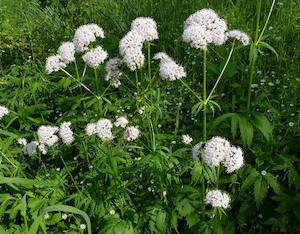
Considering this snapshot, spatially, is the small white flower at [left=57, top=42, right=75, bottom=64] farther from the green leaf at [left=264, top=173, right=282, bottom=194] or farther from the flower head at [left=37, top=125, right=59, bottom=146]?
the green leaf at [left=264, top=173, right=282, bottom=194]

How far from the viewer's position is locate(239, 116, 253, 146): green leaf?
2.90m

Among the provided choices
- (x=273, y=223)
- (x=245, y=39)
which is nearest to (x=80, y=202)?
(x=273, y=223)

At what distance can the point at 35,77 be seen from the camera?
174 inches

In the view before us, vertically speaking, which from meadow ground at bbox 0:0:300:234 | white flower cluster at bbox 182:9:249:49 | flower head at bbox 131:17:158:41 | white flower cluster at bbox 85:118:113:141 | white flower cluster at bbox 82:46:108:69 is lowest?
meadow ground at bbox 0:0:300:234

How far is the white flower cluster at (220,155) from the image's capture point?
2441 mm

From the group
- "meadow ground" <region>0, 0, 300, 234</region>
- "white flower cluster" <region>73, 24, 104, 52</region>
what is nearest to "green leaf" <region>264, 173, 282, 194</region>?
"meadow ground" <region>0, 0, 300, 234</region>

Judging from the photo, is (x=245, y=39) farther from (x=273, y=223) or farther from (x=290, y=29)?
(x=290, y=29)

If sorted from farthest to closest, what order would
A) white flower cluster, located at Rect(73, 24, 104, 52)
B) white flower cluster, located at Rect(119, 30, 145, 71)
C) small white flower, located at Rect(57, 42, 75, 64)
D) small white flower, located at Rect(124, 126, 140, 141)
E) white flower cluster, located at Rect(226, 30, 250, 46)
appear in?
small white flower, located at Rect(57, 42, 75, 64), white flower cluster, located at Rect(73, 24, 104, 52), white flower cluster, located at Rect(226, 30, 250, 46), small white flower, located at Rect(124, 126, 140, 141), white flower cluster, located at Rect(119, 30, 145, 71)

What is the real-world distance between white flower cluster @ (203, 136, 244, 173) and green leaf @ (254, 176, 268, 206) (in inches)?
16.4

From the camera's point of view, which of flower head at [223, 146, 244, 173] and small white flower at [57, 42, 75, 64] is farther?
small white flower at [57, 42, 75, 64]

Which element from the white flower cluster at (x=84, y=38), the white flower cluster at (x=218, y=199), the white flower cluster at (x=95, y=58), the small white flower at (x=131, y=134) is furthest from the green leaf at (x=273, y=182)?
the white flower cluster at (x=84, y=38)

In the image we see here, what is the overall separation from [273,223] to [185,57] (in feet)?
7.07

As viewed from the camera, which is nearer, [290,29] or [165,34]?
[290,29]

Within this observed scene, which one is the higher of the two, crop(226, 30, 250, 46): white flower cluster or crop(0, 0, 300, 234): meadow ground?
crop(226, 30, 250, 46): white flower cluster
